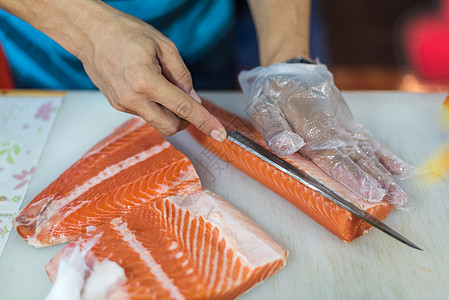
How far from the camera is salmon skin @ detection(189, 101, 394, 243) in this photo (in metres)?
1.60

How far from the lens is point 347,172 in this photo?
1.66 m

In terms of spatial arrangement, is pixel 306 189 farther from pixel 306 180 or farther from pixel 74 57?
pixel 74 57

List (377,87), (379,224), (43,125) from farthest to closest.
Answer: (377,87)
(43,125)
(379,224)

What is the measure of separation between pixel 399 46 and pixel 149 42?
12.3 feet

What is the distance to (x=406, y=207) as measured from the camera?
1.75 m

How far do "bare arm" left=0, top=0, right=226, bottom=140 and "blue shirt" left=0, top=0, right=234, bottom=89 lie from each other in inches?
24.8

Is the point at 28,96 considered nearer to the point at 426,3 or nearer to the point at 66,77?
the point at 66,77

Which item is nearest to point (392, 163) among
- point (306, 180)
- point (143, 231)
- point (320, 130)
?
point (320, 130)

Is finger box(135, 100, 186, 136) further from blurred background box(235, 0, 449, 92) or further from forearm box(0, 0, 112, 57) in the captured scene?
blurred background box(235, 0, 449, 92)

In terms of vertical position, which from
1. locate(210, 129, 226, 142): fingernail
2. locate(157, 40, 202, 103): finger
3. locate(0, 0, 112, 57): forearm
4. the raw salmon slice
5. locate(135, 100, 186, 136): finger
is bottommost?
the raw salmon slice

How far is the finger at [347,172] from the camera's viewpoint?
5.25 feet

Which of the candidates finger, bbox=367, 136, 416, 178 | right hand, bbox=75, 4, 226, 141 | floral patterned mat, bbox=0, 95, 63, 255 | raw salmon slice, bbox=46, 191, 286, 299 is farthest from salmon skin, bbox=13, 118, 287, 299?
finger, bbox=367, 136, 416, 178

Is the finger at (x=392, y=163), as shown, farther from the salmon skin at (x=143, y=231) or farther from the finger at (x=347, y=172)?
the salmon skin at (x=143, y=231)

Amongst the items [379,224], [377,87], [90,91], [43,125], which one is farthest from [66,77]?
[377,87]
